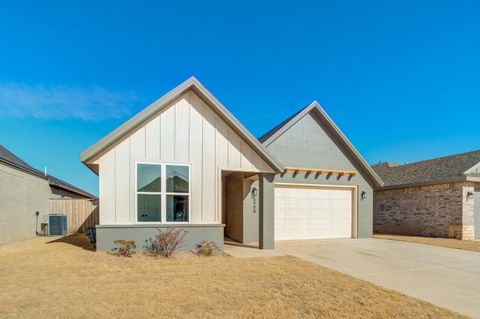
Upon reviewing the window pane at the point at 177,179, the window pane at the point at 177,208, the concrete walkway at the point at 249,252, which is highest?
the window pane at the point at 177,179

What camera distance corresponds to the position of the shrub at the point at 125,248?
27.7 feet

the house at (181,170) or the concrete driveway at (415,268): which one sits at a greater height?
the house at (181,170)

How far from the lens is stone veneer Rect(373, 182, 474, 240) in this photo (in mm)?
15195

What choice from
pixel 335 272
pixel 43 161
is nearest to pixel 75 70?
pixel 43 161

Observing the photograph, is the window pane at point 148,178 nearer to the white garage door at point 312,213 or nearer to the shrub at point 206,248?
the shrub at point 206,248

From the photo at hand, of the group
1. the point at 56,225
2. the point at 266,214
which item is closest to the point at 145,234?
the point at 266,214

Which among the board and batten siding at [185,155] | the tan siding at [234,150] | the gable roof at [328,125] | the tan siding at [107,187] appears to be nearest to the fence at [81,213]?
the tan siding at [107,187]

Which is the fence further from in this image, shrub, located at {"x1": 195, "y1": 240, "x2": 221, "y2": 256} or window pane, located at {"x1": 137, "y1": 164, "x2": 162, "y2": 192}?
shrub, located at {"x1": 195, "y1": 240, "x2": 221, "y2": 256}

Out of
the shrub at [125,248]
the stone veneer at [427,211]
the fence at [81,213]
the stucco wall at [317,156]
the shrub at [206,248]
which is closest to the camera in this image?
the shrub at [125,248]

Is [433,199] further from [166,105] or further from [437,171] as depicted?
[166,105]

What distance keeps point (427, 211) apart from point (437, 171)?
2550mm

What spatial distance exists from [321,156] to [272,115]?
13.1 meters

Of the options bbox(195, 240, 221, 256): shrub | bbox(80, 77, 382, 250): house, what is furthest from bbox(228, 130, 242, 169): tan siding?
bbox(195, 240, 221, 256): shrub

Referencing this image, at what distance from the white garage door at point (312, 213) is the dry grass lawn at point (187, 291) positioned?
5.72m
